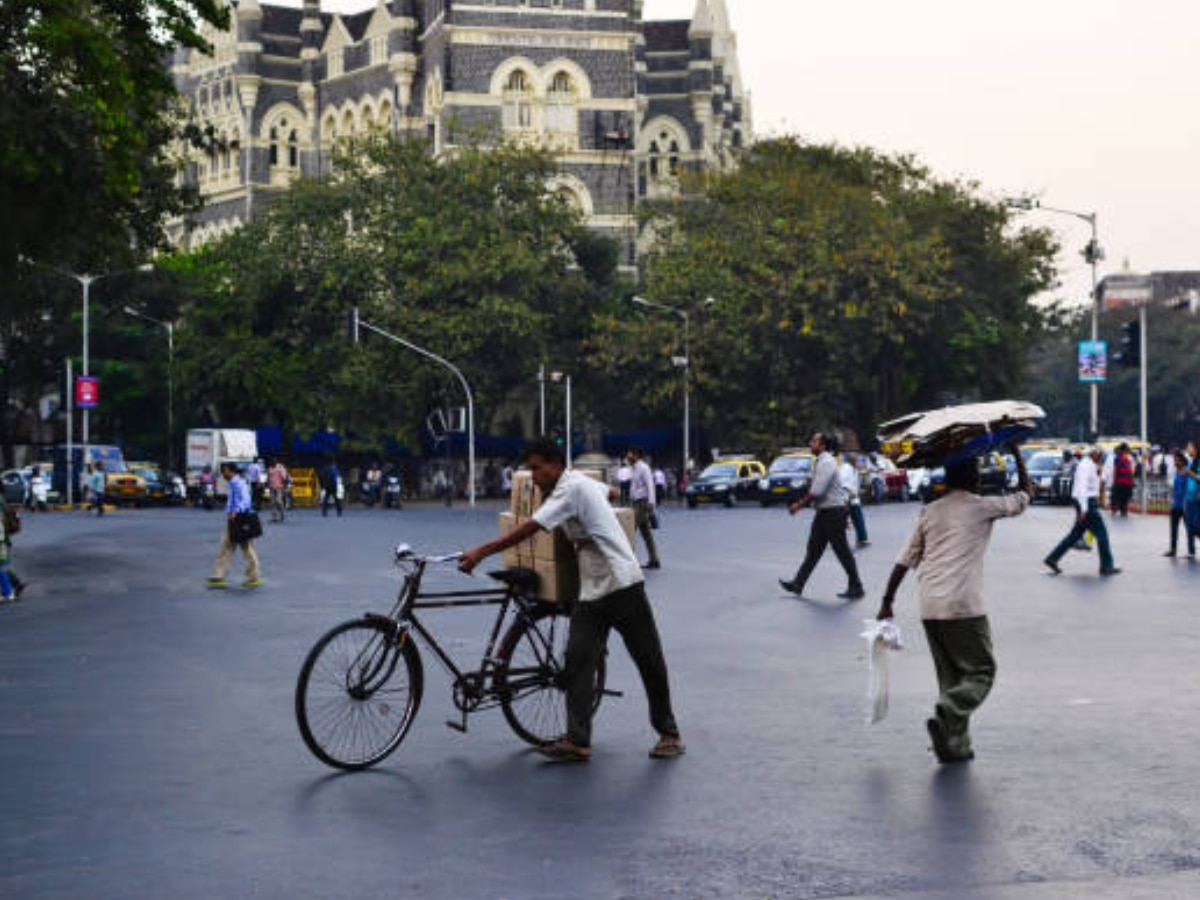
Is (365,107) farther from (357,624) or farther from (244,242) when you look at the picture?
(357,624)

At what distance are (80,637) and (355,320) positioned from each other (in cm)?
4440

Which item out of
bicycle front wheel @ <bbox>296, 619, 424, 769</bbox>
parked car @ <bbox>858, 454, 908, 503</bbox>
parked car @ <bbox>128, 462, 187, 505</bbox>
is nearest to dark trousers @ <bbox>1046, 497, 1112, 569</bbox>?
bicycle front wheel @ <bbox>296, 619, 424, 769</bbox>

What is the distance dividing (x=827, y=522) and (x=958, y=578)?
10798 mm

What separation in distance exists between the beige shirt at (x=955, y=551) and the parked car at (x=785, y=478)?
4602 centimetres

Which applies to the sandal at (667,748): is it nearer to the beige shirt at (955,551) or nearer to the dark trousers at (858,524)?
the beige shirt at (955,551)

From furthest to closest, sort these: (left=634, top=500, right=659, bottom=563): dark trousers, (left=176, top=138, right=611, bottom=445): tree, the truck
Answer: (left=176, top=138, right=611, bottom=445): tree
the truck
(left=634, top=500, right=659, bottom=563): dark trousers

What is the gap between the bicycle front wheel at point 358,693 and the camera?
923 cm

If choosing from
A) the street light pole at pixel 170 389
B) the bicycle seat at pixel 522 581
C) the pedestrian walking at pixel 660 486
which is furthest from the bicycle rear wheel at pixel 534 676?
the street light pole at pixel 170 389

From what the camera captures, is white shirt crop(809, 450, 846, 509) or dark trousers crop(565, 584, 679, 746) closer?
dark trousers crop(565, 584, 679, 746)


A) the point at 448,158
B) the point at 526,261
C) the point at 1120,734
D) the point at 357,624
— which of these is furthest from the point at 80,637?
the point at 448,158

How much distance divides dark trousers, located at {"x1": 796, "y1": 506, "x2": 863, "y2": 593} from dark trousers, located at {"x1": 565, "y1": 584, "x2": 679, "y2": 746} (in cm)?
1075

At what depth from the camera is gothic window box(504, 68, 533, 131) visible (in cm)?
8681

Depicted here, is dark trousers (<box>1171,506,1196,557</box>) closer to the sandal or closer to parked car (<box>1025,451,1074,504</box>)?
the sandal

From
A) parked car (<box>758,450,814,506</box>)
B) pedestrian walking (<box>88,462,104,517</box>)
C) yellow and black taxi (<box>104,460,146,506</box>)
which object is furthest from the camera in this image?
yellow and black taxi (<box>104,460,146,506</box>)
